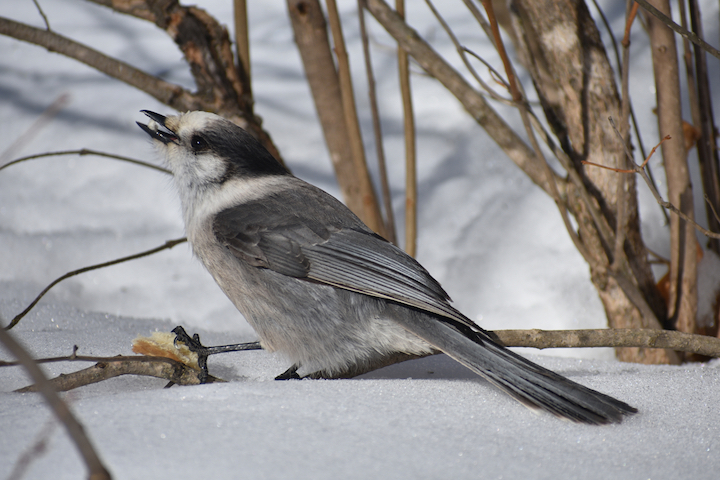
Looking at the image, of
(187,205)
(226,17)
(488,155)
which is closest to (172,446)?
(187,205)

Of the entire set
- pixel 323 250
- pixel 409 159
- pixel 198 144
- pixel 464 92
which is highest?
pixel 464 92

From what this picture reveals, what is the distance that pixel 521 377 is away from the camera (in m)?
1.60

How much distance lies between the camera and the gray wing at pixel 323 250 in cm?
182

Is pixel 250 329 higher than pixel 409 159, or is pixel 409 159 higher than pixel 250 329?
pixel 409 159

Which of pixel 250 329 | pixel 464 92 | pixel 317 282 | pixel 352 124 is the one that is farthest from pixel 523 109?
pixel 250 329

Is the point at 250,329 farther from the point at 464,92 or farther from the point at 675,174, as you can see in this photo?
the point at 675,174

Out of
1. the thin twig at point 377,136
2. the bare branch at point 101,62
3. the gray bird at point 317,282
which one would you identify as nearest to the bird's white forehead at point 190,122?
the gray bird at point 317,282

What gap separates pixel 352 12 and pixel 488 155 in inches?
69.9

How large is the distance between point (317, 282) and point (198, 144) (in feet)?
2.51

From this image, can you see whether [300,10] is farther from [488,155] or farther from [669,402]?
[669,402]

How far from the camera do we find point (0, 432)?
119 cm

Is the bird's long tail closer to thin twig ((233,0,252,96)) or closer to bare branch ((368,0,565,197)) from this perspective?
bare branch ((368,0,565,197))

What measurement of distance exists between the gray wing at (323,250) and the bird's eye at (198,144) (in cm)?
30

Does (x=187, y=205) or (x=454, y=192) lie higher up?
(x=454, y=192)
